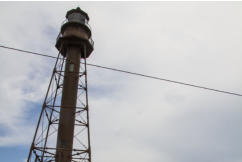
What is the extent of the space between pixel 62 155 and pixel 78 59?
6.92m

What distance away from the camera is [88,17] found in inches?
765

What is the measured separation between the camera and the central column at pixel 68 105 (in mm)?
14483

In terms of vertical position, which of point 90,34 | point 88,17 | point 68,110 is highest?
point 88,17

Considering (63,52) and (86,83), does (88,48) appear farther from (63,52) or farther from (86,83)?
(86,83)

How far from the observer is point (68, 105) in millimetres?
15828

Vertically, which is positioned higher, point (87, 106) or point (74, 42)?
point (74, 42)

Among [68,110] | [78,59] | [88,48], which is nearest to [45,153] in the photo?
[68,110]

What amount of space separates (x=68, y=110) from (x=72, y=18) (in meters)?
7.49

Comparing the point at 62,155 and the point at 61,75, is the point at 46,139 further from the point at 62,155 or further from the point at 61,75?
the point at 61,75

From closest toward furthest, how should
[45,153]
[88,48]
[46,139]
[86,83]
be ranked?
[45,153], [46,139], [86,83], [88,48]

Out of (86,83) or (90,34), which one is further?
(90,34)

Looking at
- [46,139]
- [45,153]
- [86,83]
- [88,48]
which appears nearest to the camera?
[45,153]

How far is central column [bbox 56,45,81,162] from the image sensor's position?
47.5 ft

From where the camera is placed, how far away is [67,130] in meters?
15.1
